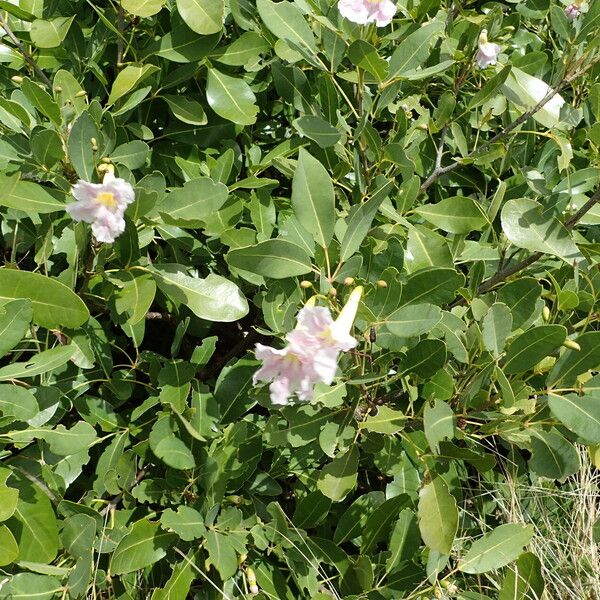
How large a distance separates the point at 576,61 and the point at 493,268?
0.50 m

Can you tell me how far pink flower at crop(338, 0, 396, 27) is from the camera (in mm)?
1380

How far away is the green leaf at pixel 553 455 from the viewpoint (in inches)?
52.1

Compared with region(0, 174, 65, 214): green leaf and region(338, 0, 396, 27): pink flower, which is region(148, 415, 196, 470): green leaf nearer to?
region(0, 174, 65, 214): green leaf

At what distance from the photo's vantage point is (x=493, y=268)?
1.76m

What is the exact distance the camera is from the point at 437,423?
1.35 meters

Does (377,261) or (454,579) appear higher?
(377,261)

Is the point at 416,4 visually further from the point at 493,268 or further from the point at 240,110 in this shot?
the point at 493,268

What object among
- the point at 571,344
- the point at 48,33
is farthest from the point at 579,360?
the point at 48,33

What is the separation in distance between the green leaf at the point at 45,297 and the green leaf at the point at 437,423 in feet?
2.10

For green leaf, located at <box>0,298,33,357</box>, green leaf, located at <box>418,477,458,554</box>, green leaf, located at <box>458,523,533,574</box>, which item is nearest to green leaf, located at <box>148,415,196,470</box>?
green leaf, located at <box>0,298,33,357</box>

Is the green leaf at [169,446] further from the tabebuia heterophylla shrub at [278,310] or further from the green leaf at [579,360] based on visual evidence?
the green leaf at [579,360]

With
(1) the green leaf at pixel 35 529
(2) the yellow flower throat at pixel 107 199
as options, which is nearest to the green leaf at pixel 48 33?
(2) the yellow flower throat at pixel 107 199

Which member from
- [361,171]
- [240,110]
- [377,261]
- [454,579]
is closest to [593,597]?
[454,579]

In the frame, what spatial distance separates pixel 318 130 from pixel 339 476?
27.7 inches
